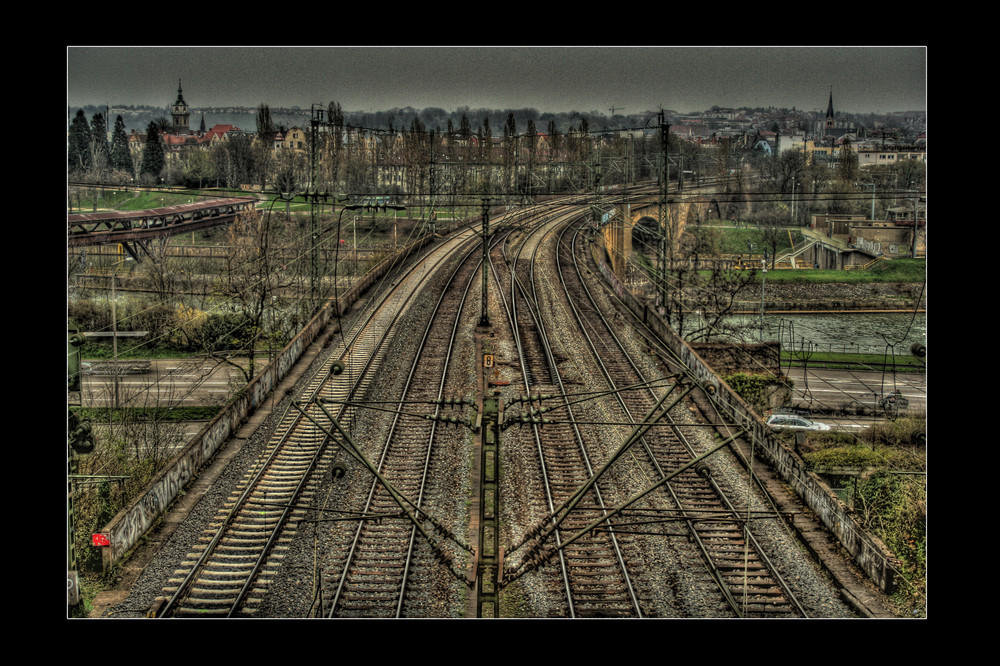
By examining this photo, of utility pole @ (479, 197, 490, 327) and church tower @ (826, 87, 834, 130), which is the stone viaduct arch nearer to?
church tower @ (826, 87, 834, 130)

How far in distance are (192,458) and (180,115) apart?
8097 millimetres

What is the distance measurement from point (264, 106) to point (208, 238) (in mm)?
19337

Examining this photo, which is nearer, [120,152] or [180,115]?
[180,115]

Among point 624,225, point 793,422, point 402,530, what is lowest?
point 793,422

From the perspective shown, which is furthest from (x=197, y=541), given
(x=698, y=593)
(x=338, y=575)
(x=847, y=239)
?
(x=847, y=239)

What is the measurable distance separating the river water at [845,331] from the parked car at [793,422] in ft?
19.4

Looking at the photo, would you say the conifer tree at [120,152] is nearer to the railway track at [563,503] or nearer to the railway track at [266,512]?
the railway track at [266,512]

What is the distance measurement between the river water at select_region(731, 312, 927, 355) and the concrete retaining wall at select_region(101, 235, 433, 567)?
15250 mm

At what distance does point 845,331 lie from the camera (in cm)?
3256

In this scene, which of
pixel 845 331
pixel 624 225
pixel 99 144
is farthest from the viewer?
pixel 845 331

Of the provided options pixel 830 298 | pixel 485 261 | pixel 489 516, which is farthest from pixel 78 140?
pixel 830 298

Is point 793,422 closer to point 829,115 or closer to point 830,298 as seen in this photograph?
point 829,115

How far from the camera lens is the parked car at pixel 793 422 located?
804 inches

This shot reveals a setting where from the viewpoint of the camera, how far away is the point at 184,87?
14320 millimetres
